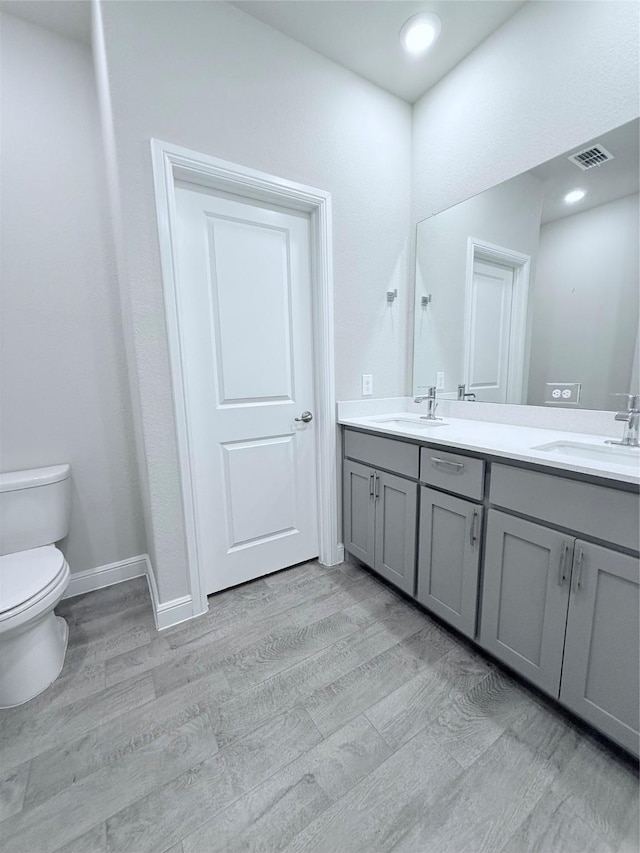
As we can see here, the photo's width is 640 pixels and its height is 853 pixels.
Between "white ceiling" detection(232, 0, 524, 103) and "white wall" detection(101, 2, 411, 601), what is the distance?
6cm

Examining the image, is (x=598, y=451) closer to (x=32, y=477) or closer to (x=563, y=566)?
(x=563, y=566)

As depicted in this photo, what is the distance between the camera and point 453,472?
1.38 meters

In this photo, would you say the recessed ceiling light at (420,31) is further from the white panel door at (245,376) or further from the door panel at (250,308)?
the door panel at (250,308)

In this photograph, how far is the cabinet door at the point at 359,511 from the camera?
6.11ft

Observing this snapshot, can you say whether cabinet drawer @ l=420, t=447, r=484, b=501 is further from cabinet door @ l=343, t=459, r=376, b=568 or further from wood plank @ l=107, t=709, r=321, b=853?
wood plank @ l=107, t=709, r=321, b=853

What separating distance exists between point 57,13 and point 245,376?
5.60 ft

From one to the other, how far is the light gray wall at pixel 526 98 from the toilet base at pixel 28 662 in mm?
2760

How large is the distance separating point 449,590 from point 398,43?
2543mm

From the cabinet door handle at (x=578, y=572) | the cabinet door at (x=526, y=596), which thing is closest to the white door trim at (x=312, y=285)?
the cabinet door at (x=526, y=596)

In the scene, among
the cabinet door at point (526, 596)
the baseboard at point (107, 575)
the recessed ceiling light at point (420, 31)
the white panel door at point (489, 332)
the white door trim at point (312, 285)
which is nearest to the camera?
the cabinet door at point (526, 596)

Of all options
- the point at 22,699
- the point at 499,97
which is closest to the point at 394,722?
the point at 22,699

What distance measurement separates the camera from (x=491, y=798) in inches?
38.1

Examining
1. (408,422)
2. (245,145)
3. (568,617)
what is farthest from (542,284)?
(245,145)

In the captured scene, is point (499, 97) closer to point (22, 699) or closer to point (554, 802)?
point (554, 802)
